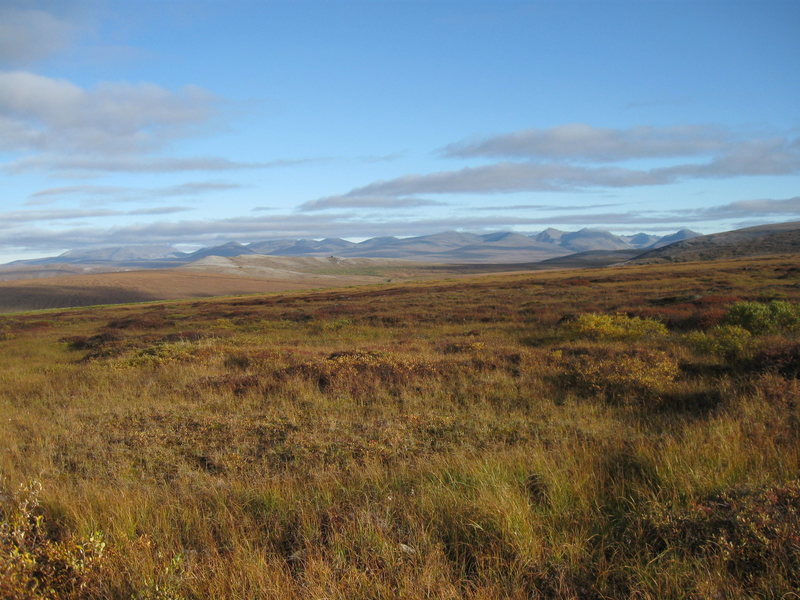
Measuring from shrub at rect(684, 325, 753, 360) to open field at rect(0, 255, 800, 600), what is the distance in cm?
→ 12

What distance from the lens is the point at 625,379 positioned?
8383 mm

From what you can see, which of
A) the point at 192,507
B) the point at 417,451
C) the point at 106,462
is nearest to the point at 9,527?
the point at 192,507

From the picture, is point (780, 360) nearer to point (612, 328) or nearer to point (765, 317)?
point (612, 328)

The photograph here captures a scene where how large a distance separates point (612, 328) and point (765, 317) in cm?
453

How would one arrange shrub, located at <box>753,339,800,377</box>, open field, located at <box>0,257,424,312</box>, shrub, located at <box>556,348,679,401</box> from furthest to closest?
open field, located at <box>0,257,424,312</box>, shrub, located at <box>556,348,679,401</box>, shrub, located at <box>753,339,800,377</box>

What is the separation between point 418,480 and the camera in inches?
181

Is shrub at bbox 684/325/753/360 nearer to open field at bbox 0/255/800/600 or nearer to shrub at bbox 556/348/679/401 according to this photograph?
open field at bbox 0/255/800/600

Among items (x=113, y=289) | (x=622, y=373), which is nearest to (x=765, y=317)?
(x=622, y=373)

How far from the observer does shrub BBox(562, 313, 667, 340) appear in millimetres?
15062

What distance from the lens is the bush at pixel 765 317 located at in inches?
536

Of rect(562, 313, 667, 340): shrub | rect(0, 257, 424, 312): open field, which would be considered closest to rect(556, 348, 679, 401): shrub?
rect(562, 313, 667, 340): shrub

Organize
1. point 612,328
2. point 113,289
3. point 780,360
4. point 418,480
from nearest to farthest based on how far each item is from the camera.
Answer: point 418,480, point 780,360, point 612,328, point 113,289

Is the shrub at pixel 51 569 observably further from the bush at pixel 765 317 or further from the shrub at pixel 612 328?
the bush at pixel 765 317

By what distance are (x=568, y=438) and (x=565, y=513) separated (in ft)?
6.74
